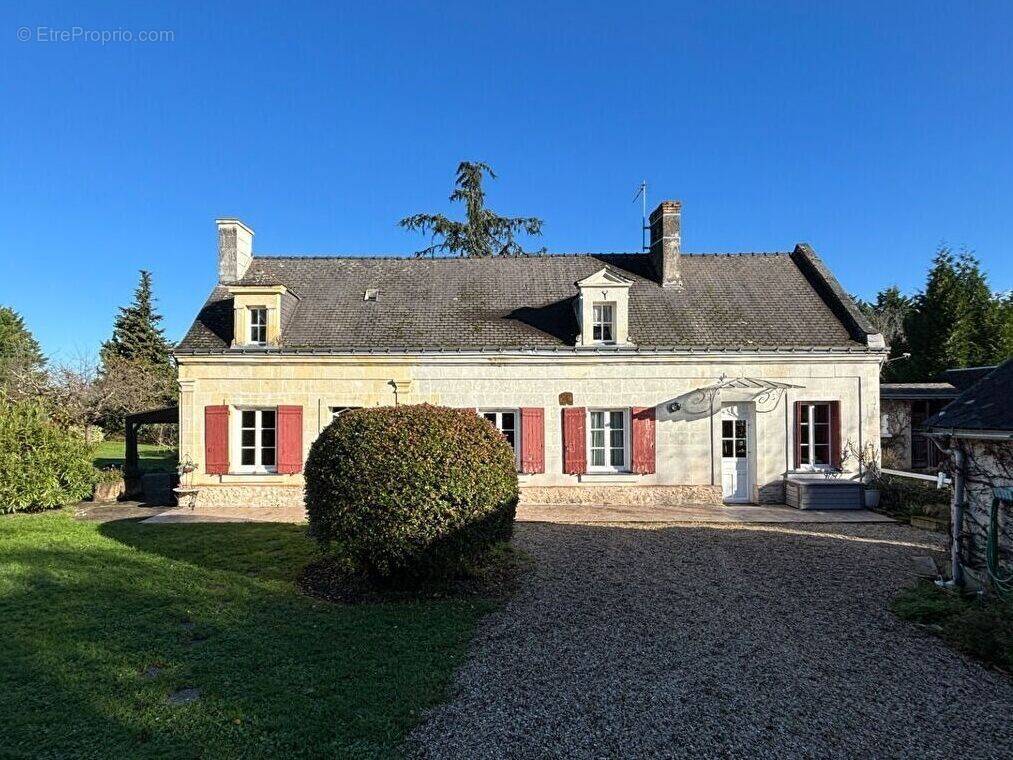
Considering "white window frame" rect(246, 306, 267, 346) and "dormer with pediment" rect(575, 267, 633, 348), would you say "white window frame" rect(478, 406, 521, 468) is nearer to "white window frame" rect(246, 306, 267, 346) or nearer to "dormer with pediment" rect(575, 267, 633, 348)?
"dormer with pediment" rect(575, 267, 633, 348)

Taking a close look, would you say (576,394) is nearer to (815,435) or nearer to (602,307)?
(602,307)

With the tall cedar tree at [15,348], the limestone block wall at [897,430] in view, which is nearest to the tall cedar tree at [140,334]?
the tall cedar tree at [15,348]

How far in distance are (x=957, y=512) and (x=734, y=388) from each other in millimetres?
6310

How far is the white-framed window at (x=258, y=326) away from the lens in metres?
13.2

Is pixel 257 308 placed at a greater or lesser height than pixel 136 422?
greater

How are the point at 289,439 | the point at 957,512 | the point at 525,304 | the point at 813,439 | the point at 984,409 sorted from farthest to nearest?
the point at 525,304 → the point at 813,439 → the point at 289,439 → the point at 957,512 → the point at 984,409

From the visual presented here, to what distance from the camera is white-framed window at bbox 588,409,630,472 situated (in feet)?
42.8

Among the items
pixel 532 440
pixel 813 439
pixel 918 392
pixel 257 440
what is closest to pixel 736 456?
pixel 813 439

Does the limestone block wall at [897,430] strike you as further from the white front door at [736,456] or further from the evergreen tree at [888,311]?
the evergreen tree at [888,311]

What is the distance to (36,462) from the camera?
12266mm

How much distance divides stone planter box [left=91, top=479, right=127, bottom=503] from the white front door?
15.5 m

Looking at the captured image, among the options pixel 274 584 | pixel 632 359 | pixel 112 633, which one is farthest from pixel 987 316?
pixel 112 633

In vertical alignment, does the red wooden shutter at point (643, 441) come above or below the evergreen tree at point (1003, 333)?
below

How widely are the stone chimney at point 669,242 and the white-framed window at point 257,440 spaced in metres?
10.8
